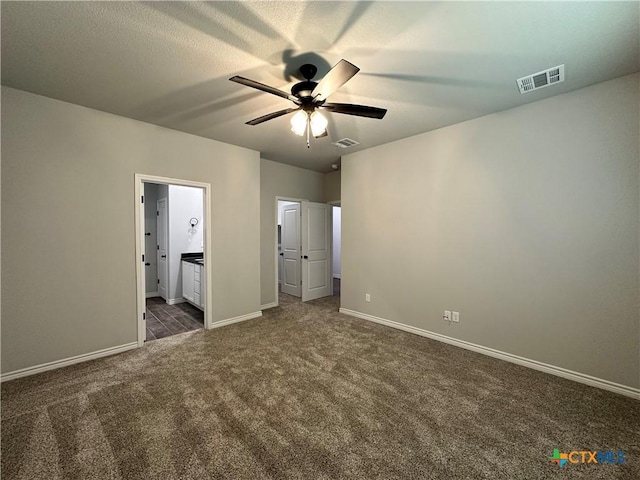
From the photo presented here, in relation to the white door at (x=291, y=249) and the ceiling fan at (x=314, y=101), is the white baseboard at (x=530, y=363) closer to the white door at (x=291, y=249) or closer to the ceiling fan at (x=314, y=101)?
the white door at (x=291, y=249)


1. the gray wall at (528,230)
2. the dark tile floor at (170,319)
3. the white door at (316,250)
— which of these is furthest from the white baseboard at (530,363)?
the dark tile floor at (170,319)

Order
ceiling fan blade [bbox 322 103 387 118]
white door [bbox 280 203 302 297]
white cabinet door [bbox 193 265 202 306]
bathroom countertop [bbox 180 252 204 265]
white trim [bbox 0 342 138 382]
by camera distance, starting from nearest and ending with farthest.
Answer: ceiling fan blade [bbox 322 103 387 118] → white trim [bbox 0 342 138 382] → white cabinet door [bbox 193 265 202 306] → bathroom countertop [bbox 180 252 204 265] → white door [bbox 280 203 302 297]

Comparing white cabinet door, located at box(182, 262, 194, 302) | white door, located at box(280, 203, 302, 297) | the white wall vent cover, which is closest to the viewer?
Result: the white wall vent cover

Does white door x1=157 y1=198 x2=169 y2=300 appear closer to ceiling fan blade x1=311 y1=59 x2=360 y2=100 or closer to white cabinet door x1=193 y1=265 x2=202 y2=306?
white cabinet door x1=193 y1=265 x2=202 y2=306

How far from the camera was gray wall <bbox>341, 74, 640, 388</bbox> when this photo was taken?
2303mm

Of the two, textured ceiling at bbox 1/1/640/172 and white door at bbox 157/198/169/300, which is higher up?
textured ceiling at bbox 1/1/640/172

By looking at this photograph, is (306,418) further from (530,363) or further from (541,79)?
(541,79)

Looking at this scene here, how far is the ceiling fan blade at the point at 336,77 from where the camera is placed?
1.60 m

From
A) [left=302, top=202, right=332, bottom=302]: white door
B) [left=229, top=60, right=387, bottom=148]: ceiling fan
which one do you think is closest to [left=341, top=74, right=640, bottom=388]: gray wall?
[left=229, top=60, right=387, bottom=148]: ceiling fan

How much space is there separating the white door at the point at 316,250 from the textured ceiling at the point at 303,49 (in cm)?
290

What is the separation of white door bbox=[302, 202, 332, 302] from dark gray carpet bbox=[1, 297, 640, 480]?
2.53 metres

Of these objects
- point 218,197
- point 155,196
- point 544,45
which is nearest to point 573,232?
point 544,45

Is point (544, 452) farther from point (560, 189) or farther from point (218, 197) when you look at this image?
point (218, 197)

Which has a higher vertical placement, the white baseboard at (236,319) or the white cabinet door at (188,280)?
the white cabinet door at (188,280)
